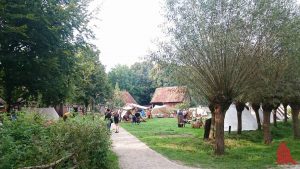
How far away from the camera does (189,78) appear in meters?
18.8

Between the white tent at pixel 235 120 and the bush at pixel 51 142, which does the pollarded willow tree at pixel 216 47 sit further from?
the white tent at pixel 235 120

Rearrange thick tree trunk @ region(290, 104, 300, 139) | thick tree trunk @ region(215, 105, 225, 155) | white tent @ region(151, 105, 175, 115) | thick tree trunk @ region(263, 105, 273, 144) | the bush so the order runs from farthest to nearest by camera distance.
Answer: white tent @ region(151, 105, 175, 115), thick tree trunk @ region(290, 104, 300, 139), thick tree trunk @ region(263, 105, 273, 144), thick tree trunk @ region(215, 105, 225, 155), the bush

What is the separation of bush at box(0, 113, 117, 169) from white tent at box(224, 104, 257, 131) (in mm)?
20982

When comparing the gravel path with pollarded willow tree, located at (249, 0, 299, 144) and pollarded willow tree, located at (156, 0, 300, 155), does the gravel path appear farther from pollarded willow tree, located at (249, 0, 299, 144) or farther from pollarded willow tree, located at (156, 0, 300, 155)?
pollarded willow tree, located at (249, 0, 299, 144)

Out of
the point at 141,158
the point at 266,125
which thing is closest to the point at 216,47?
the point at 141,158

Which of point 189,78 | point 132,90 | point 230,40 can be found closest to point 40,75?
point 189,78

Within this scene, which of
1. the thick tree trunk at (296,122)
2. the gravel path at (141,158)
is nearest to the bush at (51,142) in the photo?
the gravel path at (141,158)

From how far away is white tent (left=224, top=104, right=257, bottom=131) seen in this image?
105ft

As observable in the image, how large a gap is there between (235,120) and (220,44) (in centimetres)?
1641

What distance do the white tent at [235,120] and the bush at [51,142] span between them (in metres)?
21.0

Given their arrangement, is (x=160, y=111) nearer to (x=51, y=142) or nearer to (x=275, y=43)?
(x=275, y=43)

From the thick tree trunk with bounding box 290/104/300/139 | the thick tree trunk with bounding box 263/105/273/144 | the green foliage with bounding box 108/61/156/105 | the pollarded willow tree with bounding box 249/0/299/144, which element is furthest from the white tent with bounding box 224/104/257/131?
the green foliage with bounding box 108/61/156/105

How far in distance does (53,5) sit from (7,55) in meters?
3.07

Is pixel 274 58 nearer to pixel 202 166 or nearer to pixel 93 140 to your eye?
pixel 202 166
